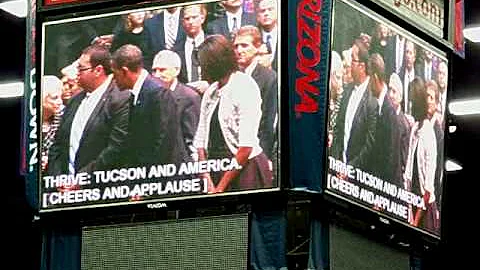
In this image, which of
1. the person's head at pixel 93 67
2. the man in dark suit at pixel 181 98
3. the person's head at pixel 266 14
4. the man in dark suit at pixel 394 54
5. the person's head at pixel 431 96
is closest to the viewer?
the person's head at pixel 266 14

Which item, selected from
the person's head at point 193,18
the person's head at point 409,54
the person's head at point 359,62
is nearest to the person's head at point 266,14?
the person's head at point 193,18

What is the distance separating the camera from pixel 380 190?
7633 mm

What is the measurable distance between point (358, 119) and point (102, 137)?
1574 mm

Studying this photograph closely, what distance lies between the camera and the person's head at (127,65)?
295 inches

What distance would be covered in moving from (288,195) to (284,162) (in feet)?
0.62

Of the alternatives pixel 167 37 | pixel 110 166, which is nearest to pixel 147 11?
pixel 167 37

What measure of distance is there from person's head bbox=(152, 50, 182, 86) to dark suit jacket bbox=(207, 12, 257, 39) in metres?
0.27

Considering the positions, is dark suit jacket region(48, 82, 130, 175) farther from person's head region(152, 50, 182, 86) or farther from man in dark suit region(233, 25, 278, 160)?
man in dark suit region(233, 25, 278, 160)

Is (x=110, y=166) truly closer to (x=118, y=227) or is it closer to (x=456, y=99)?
(x=118, y=227)

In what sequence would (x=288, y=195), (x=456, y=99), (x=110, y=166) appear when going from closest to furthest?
(x=288, y=195) → (x=110, y=166) → (x=456, y=99)

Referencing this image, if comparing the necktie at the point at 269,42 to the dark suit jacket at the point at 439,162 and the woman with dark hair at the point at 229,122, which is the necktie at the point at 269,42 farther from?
the dark suit jacket at the point at 439,162

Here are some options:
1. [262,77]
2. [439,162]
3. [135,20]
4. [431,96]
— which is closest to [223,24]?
[262,77]

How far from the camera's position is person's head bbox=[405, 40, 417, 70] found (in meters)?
8.00

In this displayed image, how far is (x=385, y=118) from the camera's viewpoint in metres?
7.75
